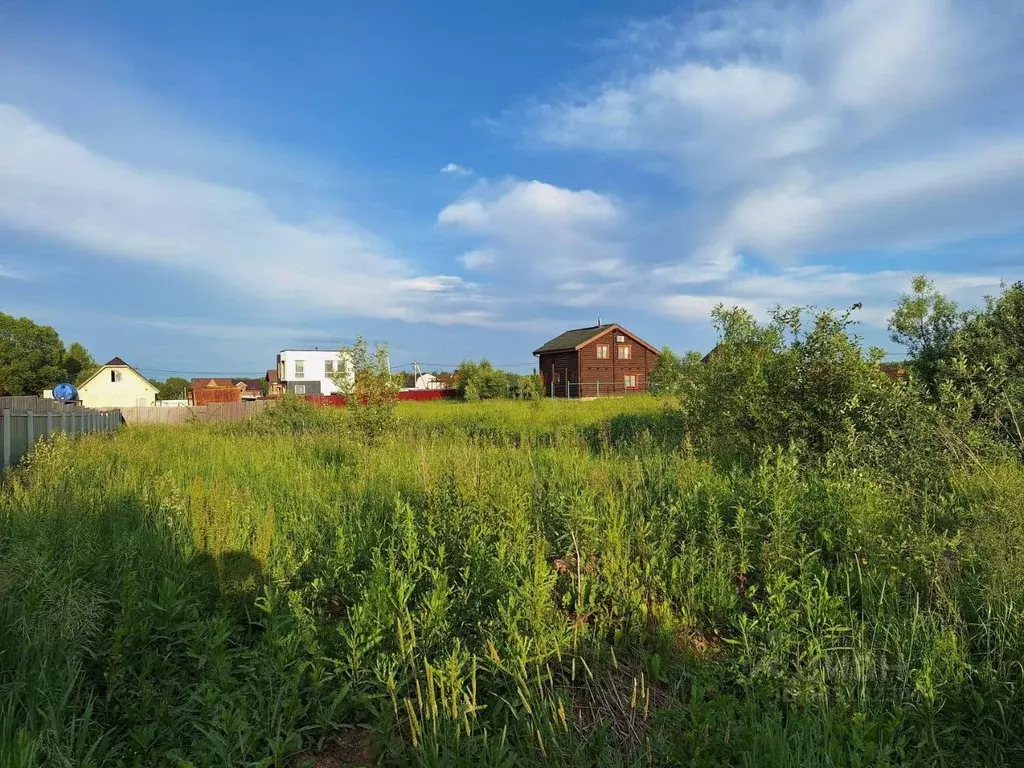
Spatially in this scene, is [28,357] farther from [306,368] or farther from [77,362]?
[306,368]

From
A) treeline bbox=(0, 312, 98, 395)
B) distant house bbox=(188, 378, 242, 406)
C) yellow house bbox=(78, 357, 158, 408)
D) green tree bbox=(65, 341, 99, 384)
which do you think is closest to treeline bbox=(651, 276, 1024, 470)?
distant house bbox=(188, 378, 242, 406)

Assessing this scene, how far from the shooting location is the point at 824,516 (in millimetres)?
4629

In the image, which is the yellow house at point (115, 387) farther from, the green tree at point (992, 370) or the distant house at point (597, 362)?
the green tree at point (992, 370)

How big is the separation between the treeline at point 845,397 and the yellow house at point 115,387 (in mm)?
56024

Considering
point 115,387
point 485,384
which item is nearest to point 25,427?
point 485,384

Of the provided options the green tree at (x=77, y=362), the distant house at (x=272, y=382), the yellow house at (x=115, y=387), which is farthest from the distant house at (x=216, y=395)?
the green tree at (x=77, y=362)

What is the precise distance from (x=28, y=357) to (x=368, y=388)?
59186 millimetres

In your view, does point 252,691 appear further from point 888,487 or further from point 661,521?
point 888,487

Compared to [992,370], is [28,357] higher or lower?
higher

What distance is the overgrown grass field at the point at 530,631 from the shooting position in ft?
8.75

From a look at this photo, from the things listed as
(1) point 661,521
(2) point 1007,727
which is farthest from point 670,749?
(1) point 661,521

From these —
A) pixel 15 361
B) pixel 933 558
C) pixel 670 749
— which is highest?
pixel 15 361

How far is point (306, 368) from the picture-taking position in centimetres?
7025

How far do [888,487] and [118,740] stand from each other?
625 cm
